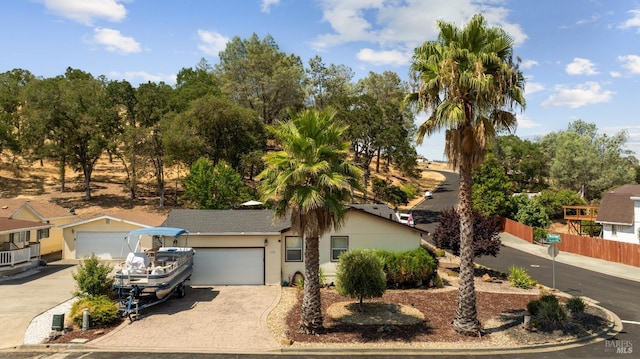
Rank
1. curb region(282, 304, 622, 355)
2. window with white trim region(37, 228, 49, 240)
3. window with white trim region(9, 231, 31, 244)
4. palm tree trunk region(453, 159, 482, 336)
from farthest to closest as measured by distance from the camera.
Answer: window with white trim region(37, 228, 49, 240), window with white trim region(9, 231, 31, 244), palm tree trunk region(453, 159, 482, 336), curb region(282, 304, 622, 355)

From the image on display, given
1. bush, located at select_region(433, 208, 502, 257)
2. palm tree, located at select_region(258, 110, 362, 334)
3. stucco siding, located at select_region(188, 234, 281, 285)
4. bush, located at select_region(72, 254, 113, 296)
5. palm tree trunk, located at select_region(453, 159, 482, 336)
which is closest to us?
palm tree, located at select_region(258, 110, 362, 334)

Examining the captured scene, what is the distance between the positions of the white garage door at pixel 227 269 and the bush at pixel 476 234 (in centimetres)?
1291

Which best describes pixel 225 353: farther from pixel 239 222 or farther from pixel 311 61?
pixel 311 61

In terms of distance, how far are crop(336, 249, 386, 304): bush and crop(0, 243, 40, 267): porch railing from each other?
68.1 feet

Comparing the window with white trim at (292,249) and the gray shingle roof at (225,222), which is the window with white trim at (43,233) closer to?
the gray shingle roof at (225,222)

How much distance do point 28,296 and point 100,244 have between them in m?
10.1

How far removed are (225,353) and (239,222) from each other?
37.4ft

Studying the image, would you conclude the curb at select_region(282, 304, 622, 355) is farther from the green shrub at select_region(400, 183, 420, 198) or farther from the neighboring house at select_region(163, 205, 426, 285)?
the green shrub at select_region(400, 183, 420, 198)

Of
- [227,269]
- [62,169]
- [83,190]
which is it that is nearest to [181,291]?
[227,269]

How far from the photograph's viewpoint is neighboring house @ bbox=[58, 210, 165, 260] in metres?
30.9

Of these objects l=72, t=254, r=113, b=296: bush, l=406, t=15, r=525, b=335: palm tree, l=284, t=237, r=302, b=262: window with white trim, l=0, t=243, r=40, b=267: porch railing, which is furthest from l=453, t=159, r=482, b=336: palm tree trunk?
l=0, t=243, r=40, b=267: porch railing

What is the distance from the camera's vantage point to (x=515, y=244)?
43812mm

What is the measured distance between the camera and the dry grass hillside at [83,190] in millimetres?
48750

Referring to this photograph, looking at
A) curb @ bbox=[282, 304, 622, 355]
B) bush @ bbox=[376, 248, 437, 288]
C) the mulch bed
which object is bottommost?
curb @ bbox=[282, 304, 622, 355]
